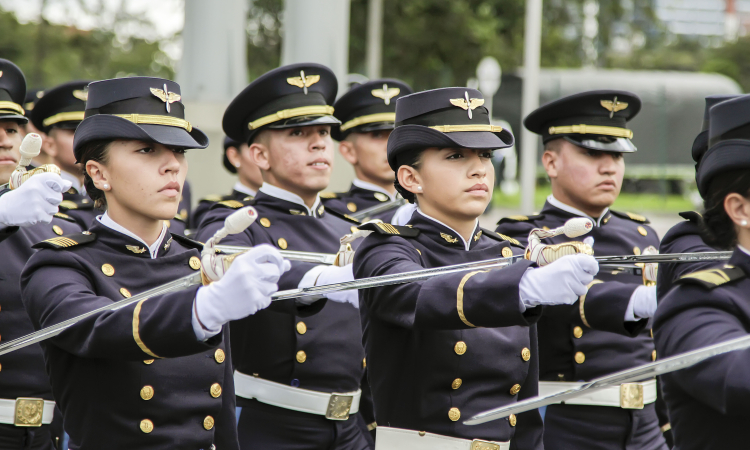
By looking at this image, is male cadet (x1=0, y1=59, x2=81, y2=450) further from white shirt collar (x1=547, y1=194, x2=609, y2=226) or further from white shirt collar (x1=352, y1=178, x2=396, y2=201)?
white shirt collar (x1=547, y1=194, x2=609, y2=226)

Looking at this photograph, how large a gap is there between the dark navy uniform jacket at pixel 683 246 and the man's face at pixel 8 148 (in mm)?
3114

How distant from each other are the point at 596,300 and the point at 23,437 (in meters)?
2.73

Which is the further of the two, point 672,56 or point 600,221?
point 672,56

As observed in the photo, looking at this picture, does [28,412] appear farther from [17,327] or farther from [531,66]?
[531,66]

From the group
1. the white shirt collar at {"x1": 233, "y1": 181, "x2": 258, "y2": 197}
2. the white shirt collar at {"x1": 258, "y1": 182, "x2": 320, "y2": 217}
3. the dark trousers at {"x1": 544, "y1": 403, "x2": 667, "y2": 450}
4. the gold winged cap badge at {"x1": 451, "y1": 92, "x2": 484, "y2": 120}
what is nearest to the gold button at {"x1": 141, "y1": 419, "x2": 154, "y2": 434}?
the gold winged cap badge at {"x1": 451, "y1": 92, "x2": 484, "y2": 120}

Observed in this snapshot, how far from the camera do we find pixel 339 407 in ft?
15.1

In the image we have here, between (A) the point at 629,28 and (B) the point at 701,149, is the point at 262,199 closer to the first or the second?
(B) the point at 701,149

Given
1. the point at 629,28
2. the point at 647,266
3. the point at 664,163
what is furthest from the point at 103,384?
the point at 629,28

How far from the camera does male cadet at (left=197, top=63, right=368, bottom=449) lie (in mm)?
4562

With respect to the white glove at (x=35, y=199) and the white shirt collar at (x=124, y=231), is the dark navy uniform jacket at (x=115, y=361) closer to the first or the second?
the white shirt collar at (x=124, y=231)

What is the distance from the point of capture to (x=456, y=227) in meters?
3.79

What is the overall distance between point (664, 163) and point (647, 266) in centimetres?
1984

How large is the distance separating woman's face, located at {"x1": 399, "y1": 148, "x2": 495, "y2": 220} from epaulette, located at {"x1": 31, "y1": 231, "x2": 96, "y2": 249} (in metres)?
1.29

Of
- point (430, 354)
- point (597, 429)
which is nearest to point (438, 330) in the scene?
point (430, 354)
